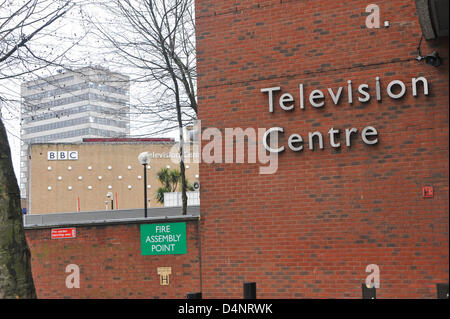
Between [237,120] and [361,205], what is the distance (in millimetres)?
3123

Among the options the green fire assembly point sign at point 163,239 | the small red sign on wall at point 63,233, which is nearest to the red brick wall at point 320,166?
the green fire assembly point sign at point 163,239

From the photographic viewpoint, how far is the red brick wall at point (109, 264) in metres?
12.9

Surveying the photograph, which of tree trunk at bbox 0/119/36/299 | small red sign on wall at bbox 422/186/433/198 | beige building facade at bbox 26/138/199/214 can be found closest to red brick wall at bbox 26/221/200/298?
tree trunk at bbox 0/119/36/299

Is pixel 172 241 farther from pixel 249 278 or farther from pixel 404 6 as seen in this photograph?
pixel 404 6

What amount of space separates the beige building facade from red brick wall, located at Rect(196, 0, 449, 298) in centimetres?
4974

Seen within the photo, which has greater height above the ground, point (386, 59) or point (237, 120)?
point (386, 59)

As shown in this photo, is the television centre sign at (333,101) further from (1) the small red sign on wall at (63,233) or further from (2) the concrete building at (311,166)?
(1) the small red sign on wall at (63,233)

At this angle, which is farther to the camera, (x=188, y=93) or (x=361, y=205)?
(x=188, y=93)

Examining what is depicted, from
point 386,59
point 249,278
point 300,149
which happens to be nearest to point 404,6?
point 386,59

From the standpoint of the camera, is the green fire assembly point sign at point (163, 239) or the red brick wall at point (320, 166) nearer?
the red brick wall at point (320, 166)

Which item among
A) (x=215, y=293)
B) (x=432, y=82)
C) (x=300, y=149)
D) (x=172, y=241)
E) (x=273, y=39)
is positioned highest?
(x=273, y=39)

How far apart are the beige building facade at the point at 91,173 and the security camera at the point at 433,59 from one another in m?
51.8

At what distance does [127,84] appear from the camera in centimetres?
2131

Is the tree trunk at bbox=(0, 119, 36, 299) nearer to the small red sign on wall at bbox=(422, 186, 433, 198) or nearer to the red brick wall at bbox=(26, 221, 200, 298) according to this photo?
the red brick wall at bbox=(26, 221, 200, 298)
